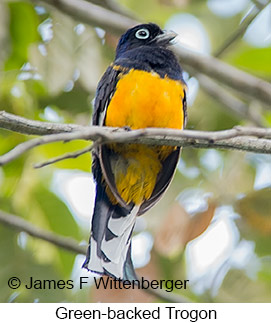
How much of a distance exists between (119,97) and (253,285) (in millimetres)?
1903

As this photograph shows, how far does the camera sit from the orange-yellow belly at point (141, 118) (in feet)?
13.8

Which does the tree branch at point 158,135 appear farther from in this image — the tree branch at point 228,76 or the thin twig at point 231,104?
the thin twig at point 231,104

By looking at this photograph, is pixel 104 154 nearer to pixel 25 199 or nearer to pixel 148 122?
pixel 148 122

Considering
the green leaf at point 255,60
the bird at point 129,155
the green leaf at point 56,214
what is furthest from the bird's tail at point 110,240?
the green leaf at point 255,60

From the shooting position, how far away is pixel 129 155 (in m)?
4.35

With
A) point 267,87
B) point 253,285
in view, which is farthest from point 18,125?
point 253,285

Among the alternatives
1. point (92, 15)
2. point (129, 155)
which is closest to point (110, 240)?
point (129, 155)

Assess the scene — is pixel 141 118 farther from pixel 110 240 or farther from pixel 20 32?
pixel 20 32

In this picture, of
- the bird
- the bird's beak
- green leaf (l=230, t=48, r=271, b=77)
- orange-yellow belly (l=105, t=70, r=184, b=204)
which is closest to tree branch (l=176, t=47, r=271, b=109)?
the bird's beak

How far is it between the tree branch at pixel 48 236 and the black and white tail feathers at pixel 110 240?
37 cm

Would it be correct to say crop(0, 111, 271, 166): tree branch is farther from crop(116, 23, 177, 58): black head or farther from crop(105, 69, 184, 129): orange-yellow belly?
crop(116, 23, 177, 58): black head

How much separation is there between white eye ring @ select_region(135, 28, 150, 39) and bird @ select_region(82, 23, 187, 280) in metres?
0.39

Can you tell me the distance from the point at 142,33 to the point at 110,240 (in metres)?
1.53

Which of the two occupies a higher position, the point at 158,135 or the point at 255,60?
the point at 158,135
